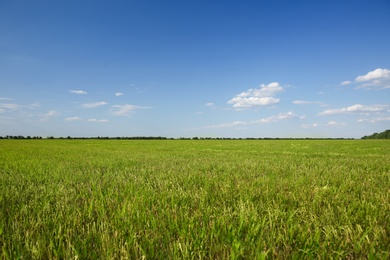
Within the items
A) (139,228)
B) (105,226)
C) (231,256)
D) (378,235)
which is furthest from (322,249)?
(105,226)

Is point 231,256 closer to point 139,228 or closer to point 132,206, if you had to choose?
point 139,228

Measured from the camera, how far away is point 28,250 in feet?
6.10

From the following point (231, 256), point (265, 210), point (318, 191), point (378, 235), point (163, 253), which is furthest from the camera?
point (318, 191)

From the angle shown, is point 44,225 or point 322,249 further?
point 44,225

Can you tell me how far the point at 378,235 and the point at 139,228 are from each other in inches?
89.8

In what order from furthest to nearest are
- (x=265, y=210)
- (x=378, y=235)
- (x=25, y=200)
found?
(x=25, y=200) < (x=265, y=210) < (x=378, y=235)

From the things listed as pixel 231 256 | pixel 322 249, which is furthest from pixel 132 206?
pixel 322 249

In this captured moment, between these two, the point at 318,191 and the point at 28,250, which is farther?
the point at 318,191

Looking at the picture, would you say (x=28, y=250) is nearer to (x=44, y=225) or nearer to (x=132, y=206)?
(x=44, y=225)

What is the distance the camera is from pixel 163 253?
6.07 feet

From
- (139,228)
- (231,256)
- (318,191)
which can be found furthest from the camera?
(318,191)

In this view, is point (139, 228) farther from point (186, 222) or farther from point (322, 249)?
point (322, 249)

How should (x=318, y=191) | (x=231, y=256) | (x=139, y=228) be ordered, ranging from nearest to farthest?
(x=231, y=256)
(x=139, y=228)
(x=318, y=191)

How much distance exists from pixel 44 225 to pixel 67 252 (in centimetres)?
87
